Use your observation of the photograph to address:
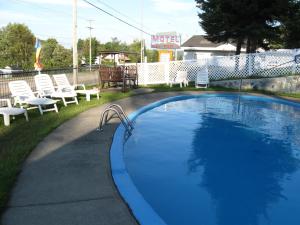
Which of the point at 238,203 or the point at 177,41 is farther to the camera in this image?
the point at 177,41

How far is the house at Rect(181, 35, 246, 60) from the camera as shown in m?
47.6

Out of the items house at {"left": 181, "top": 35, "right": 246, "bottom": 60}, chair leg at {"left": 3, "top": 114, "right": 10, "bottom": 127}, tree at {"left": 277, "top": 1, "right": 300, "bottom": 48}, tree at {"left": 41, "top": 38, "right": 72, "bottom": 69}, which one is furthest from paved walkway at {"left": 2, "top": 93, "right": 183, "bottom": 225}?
tree at {"left": 41, "top": 38, "right": 72, "bottom": 69}

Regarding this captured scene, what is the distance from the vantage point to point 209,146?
25.9 feet

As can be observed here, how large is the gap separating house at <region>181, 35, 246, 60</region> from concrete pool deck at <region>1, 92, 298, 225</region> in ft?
134

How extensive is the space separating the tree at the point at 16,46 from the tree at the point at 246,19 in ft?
115

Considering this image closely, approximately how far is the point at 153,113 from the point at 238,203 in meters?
6.78

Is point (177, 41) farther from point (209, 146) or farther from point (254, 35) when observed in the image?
point (209, 146)

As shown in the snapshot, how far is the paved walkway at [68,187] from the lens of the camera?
361cm

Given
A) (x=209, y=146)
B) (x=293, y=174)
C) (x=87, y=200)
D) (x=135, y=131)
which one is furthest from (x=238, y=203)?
(x=135, y=131)

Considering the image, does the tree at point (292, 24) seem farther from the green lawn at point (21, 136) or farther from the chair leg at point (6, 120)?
the chair leg at point (6, 120)

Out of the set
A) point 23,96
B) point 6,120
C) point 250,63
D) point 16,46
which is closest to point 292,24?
point 250,63

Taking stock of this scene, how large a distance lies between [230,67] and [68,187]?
1609 centimetres

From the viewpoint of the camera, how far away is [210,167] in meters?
6.38

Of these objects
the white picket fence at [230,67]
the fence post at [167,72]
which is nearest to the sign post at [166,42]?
the white picket fence at [230,67]
